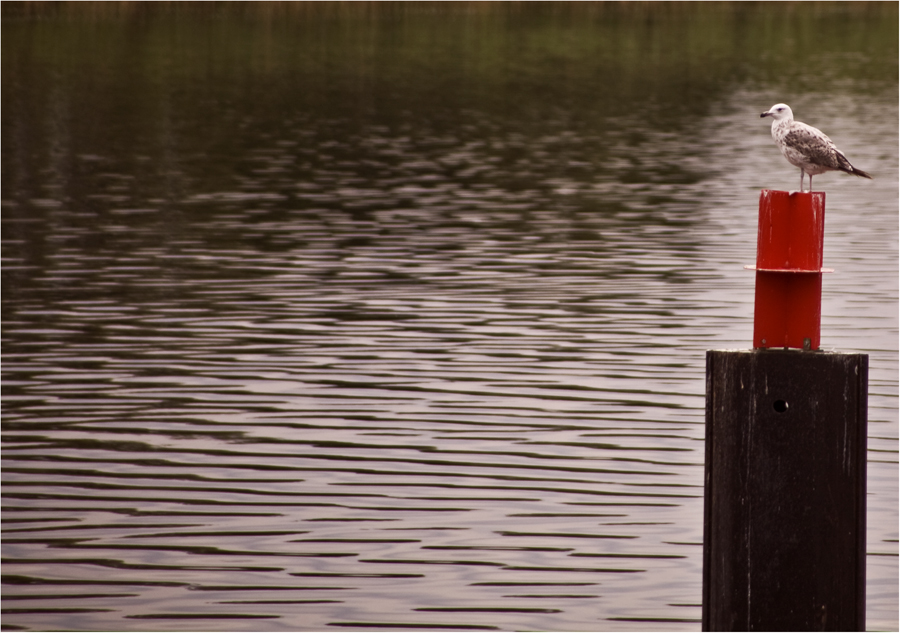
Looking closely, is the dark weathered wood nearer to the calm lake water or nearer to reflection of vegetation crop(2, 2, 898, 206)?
the calm lake water

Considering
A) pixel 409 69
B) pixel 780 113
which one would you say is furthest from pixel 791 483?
pixel 409 69

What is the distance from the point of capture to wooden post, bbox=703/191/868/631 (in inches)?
195

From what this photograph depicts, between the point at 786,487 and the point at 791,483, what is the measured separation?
2cm

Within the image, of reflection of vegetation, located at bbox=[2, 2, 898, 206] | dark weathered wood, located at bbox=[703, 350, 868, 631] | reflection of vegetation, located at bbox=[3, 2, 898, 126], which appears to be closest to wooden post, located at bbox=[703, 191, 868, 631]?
dark weathered wood, located at bbox=[703, 350, 868, 631]

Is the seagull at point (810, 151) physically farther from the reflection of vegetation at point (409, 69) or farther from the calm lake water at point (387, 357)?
the reflection of vegetation at point (409, 69)

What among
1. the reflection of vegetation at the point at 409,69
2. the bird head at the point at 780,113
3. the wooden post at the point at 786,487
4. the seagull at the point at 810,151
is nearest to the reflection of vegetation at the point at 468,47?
the reflection of vegetation at the point at 409,69

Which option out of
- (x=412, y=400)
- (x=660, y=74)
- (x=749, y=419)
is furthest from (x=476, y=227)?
(x=660, y=74)

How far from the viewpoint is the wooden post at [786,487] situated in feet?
16.2

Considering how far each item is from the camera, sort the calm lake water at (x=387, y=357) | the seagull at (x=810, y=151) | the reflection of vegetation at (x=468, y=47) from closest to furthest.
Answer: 1. the seagull at (x=810, y=151)
2. the calm lake water at (x=387, y=357)
3. the reflection of vegetation at (x=468, y=47)

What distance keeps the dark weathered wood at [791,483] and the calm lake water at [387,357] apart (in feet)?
9.18

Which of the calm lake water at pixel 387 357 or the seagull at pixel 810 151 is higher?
the seagull at pixel 810 151

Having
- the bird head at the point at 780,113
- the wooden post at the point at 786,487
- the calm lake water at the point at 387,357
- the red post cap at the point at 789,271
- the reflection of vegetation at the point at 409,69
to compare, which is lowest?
the reflection of vegetation at the point at 409,69

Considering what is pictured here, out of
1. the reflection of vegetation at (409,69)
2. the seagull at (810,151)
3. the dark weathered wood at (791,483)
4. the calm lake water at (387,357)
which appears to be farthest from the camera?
the reflection of vegetation at (409,69)

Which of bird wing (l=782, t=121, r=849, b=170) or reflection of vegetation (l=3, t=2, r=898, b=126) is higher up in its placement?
bird wing (l=782, t=121, r=849, b=170)
